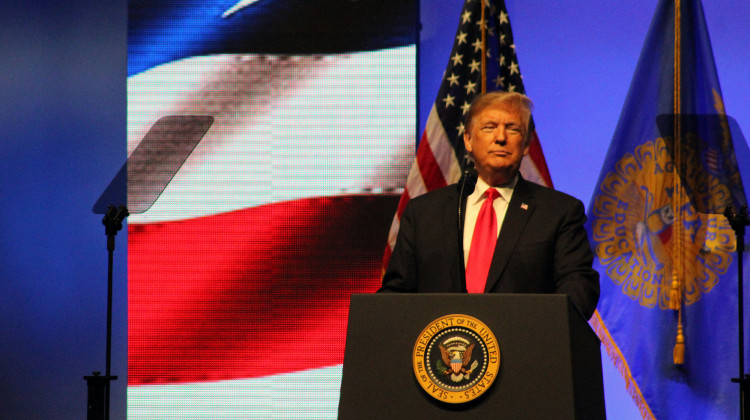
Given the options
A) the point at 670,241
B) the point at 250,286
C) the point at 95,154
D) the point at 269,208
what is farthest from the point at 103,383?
the point at 670,241

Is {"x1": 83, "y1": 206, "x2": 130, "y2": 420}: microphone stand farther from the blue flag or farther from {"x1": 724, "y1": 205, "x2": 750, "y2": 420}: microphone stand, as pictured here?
{"x1": 724, "y1": 205, "x2": 750, "y2": 420}: microphone stand

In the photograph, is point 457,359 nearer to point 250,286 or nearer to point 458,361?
point 458,361

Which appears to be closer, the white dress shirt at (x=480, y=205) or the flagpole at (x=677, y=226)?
the white dress shirt at (x=480, y=205)

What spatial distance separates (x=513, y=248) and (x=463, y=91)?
1543mm

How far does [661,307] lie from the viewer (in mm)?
3449

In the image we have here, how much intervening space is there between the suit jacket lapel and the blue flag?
136cm

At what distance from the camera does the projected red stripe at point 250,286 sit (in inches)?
146

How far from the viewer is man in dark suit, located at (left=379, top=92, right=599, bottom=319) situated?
2.14 meters

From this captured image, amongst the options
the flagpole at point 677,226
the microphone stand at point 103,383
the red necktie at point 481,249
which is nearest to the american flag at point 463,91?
the flagpole at point 677,226

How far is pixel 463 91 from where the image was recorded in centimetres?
356

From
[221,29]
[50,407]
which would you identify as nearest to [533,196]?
[221,29]

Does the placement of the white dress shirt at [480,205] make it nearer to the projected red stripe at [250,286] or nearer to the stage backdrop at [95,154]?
the projected red stripe at [250,286]

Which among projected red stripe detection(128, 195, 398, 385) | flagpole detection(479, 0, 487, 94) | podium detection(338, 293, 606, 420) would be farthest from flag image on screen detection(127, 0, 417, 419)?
podium detection(338, 293, 606, 420)

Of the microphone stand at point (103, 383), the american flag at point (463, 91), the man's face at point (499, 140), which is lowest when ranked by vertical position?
the microphone stand at point (103, 383)
